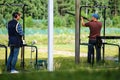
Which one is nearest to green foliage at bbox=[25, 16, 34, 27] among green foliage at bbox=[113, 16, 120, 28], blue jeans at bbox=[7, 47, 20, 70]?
green foliage at bbox=[113, 16, 120, 28]

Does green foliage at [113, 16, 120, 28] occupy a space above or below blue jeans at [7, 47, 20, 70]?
above

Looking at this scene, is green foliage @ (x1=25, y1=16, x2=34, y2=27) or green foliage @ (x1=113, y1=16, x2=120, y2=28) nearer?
green foliage @ (x1=25, y1=16, x2=34, y2=27)

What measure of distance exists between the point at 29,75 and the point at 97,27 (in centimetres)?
829

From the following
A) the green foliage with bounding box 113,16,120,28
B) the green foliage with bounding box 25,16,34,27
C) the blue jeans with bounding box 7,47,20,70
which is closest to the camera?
the blue jeans with bounding box 7,47,20,70

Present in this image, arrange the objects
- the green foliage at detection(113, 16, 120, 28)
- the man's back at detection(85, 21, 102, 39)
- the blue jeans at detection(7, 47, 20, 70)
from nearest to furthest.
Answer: the blue jeans at detection(7, 47, 20, 70) < the man's back at detection(85, 21, 102, 39) < the green foliage at detection(113, 16, 120, 28)

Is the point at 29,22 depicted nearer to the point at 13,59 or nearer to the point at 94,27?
the point at 94,27

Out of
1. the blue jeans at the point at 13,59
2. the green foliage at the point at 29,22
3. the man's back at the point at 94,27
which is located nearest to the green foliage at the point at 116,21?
the green foliage at the point at 29,22

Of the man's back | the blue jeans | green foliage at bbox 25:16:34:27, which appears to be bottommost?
the blue jeans

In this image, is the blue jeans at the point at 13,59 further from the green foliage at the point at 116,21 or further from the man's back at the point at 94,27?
the green foliage at the point at 116,21

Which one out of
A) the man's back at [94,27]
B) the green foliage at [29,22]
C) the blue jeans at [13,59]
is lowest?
the blue jeans at [13,59]

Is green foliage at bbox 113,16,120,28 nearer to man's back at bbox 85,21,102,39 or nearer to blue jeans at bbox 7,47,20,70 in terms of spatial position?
man's back at bbox 85,21,102,39

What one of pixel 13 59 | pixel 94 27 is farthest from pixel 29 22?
pixel 13 59

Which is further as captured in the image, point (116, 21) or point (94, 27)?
point (116, 21)

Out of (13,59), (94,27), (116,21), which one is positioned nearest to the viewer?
(13,59)
